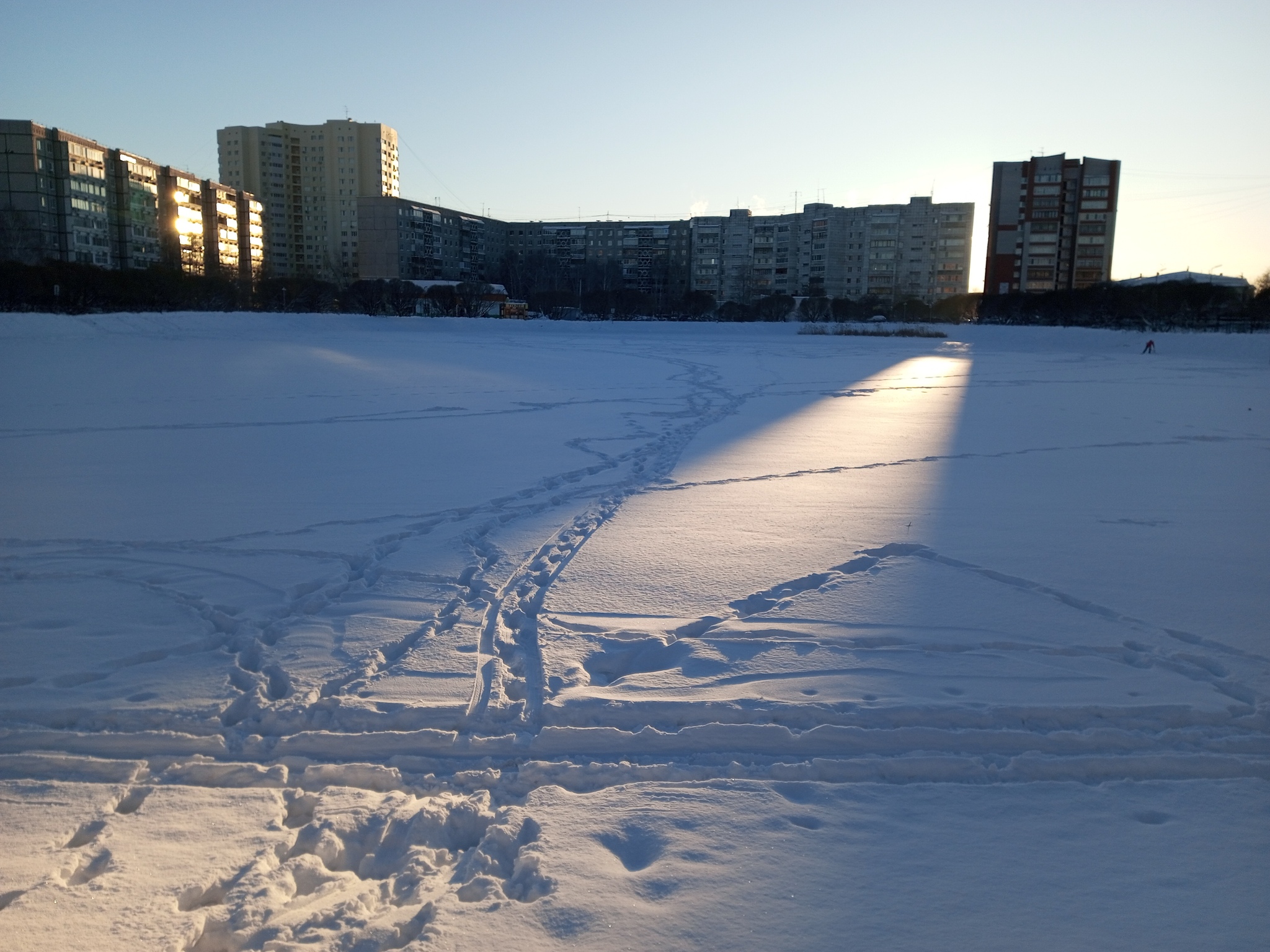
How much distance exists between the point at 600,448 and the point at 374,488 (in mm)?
2928

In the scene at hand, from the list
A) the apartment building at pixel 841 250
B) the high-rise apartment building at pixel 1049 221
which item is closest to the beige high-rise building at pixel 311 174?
the apartment building at pixel 841 250

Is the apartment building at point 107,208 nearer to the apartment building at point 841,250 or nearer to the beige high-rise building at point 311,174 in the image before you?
the beige high-rise building at point 311,174

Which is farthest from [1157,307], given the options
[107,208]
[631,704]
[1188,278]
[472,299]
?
[107,208]

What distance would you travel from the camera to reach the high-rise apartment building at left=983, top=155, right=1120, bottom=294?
241ft

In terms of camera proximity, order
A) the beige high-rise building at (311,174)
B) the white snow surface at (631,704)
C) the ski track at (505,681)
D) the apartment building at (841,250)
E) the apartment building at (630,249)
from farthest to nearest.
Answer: the beige high-rise building at (311,174) < the apartment building at (630,249) < the apartment building at (841,250) < the ski track at (505,681) < the white snow surface at (631,704)

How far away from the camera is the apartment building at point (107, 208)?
6231 cm

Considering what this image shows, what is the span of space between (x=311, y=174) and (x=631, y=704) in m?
120

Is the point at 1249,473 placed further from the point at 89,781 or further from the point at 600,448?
the point at 89,781

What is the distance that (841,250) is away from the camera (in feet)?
303

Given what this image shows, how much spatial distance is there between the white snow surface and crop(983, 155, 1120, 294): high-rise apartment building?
73116 mm

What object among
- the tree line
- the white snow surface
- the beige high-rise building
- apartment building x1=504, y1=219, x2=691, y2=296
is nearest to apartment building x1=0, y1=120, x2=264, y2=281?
the beige high-rise building

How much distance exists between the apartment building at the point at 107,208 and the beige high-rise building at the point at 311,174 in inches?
870

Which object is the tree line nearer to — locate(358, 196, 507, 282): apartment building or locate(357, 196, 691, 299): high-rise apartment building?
locate(357, 196, 691, 299): high-rise apartment building

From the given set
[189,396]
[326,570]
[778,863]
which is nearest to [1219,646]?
[778,863]
